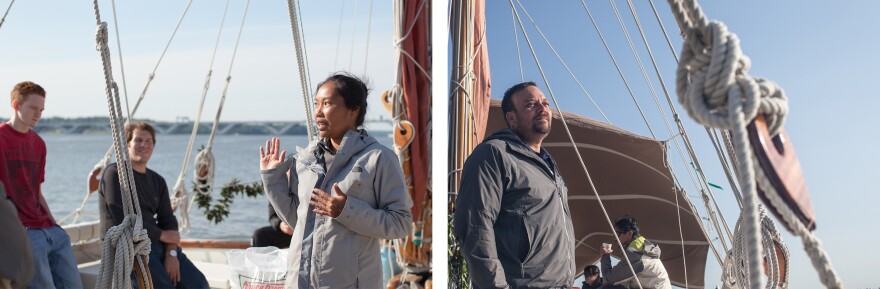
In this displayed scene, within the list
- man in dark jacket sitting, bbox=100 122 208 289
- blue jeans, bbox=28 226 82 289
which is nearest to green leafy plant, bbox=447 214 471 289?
man in dark jacket sitting, bbox=100 122 208 289

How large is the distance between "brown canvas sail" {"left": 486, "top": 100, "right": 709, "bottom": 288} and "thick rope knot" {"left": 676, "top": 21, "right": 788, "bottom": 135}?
0.54 meters

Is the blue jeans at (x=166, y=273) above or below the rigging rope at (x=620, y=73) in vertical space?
below

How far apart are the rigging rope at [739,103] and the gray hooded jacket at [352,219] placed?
0.94 metres

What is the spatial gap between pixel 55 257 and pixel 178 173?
88.4ft

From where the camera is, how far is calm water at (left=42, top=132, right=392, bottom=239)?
1964 cm

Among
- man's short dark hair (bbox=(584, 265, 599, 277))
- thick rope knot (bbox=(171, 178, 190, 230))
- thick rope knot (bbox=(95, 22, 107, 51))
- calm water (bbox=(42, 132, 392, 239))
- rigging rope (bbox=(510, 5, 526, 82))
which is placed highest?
calm water (bbox=(42, 132, 392, 239))

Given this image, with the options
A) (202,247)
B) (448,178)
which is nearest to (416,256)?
(202,247)

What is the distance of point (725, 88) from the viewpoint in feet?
2.44

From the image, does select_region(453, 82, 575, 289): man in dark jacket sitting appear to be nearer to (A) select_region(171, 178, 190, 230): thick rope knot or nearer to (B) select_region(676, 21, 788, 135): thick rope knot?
(B) select_region(676, 21, 788, 135): thick rope knot

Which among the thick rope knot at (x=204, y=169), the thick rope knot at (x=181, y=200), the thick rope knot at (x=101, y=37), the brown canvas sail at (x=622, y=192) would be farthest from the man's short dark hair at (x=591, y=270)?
the thick rope knot at (x=204, y=169)

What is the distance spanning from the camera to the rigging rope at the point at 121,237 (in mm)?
1700

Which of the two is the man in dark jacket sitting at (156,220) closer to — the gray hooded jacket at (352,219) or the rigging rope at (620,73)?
the gray hooded jacket at (352,219)

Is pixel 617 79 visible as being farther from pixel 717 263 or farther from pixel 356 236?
pixel 356 236

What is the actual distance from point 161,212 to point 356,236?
1283 millimetres
